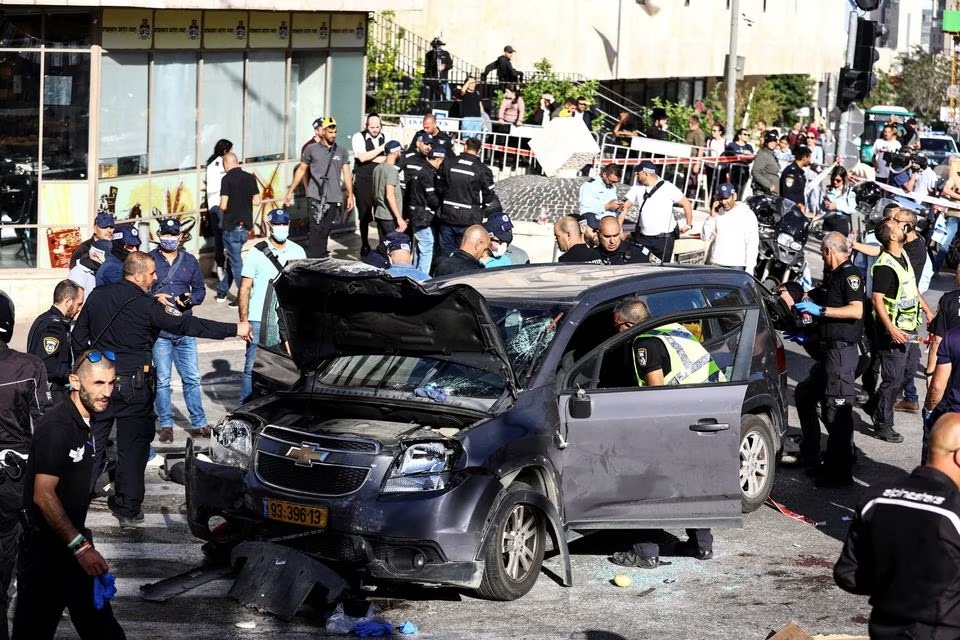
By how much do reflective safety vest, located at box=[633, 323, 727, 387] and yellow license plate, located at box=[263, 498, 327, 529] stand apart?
2.24m

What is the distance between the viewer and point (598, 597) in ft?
27.0

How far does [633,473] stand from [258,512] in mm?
2186

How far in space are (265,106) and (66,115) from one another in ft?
12.7

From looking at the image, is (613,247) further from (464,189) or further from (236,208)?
(236,208)

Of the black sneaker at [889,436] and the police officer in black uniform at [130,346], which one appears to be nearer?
the police officer in black uniform at [130,346]

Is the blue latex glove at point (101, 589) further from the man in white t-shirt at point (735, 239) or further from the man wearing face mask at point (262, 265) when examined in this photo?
the man in white t-shirt at point (735, 239)

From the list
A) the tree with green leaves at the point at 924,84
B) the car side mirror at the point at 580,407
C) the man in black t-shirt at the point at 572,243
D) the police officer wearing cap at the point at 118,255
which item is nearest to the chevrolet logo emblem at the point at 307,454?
the car side mirror at the point at 580,407

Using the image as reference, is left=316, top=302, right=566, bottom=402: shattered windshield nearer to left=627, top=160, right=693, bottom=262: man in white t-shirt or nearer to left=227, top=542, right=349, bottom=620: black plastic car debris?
left=227, top=542, right=349, bottom=620: black plastic car debris

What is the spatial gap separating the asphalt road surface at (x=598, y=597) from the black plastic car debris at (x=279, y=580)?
127 millimetres

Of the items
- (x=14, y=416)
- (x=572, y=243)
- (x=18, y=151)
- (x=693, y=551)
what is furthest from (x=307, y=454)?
(x=18, y=151)

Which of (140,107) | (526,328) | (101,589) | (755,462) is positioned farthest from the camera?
(140,107)

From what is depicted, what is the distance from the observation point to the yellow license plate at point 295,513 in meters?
7.70

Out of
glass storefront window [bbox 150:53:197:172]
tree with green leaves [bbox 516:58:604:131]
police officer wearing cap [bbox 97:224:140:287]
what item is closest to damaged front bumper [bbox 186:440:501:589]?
police officer wearing cap [bbox 97:224:140:287]

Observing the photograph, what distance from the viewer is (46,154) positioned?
16469mm
